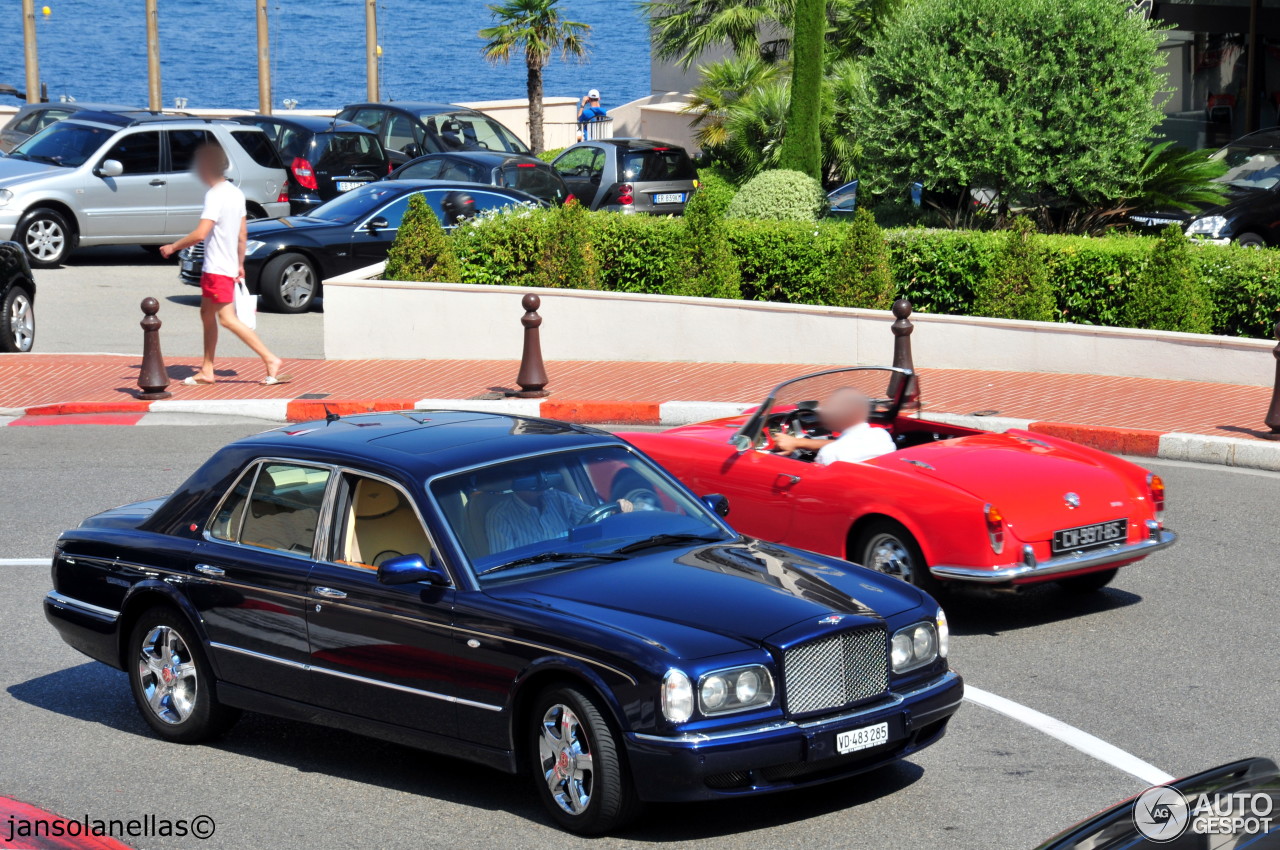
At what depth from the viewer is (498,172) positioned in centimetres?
2367

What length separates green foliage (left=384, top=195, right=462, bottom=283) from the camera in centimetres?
1758

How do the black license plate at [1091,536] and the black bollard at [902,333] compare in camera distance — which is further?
the black bollard at [902,333]

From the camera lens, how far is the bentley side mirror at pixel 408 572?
5777 mm

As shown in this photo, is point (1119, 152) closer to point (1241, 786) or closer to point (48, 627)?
point (48, 627)

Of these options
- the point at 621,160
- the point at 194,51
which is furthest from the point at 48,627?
the point at 194,51

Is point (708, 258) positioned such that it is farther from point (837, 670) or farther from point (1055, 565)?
point (837, 670)

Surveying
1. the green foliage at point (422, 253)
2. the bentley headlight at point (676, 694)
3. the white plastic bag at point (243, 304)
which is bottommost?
the bentley headlight at point (676, 694)

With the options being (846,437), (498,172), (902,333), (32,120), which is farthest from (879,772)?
(32,120)

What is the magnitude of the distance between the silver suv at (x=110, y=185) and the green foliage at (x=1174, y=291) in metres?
13.6

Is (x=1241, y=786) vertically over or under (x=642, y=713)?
over

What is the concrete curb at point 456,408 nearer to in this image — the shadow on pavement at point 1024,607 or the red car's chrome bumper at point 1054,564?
the shadow on pavement at point 1024,607

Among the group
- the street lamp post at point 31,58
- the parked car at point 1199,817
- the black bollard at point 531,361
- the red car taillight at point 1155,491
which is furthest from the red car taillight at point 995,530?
the street lamp post at point 31,58

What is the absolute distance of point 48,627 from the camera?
332 inches

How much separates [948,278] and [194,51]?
564 ft
